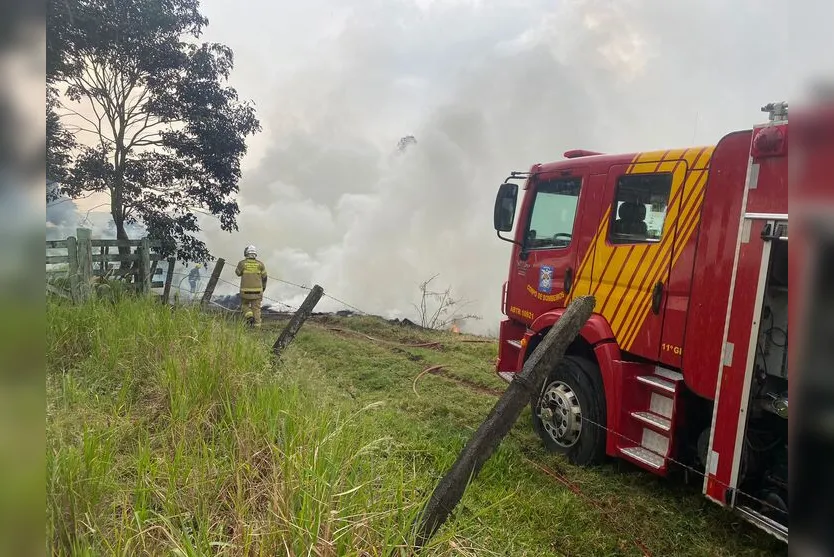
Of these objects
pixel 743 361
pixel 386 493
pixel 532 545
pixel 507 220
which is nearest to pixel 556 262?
pixel 507 220

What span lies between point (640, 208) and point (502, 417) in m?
2.42

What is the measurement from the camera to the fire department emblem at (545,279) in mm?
4770

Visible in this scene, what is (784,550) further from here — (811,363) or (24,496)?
(24,496)

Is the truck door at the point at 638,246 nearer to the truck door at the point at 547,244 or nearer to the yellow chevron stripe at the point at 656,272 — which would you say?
the yellow chevron stripe at the point at 656,272

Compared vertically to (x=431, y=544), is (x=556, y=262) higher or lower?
higher

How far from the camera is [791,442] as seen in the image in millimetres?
619

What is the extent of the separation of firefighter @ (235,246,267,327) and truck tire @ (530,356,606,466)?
20.9 feet

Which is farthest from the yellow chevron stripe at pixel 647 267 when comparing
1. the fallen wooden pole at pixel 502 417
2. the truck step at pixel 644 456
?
the fallen wooden pole at pixel 502 417

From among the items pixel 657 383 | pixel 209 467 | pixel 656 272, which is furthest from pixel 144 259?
pixel 657 383

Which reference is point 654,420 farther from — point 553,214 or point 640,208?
point 553,214

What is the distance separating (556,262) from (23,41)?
4.52 m

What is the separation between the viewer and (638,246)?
13.0 ft

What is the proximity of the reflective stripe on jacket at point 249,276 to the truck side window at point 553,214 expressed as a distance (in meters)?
5.96

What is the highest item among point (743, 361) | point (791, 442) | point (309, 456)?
point (791, 442)
